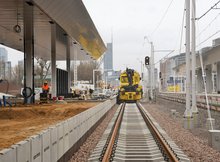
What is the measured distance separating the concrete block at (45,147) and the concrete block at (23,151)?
1122 mm

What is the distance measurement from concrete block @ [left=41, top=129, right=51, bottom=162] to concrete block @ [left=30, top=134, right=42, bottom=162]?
25cm

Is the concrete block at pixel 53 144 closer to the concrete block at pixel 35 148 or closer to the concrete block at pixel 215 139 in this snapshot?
the concrete block at pixel 35 148

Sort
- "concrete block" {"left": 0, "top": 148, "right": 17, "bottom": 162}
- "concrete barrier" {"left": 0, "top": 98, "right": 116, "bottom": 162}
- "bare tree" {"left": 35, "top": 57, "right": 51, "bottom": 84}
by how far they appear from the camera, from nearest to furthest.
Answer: "concrete block" {"left": 0, "top": 148, "right": 17, "bottom": 162} < "concrete barrier" {"left": 0, "top": 98, "right": 116, "bottom": 162} < "bare tree" {"left": 35, "top": 57, "right": 51, "bottom": 84}

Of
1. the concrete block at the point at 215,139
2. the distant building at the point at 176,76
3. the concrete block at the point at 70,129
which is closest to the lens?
the concrete block at the point at 70,129

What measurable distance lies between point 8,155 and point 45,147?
2.54m

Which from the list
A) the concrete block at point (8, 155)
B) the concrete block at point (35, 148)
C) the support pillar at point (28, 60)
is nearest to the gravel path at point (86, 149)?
the concrete block at point (35, 148)

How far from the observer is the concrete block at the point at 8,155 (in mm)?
5328

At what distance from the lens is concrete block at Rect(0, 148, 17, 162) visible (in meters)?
5.33

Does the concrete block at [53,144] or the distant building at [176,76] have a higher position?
the distant building at [176,76]

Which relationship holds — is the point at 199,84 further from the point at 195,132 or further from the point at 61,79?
the point at 195,132

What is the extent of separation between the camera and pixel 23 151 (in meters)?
6.32

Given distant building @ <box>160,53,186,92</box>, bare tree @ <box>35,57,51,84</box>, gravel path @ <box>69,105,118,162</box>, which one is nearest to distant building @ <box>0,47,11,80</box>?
bare tree @ <box>35,57,51,84</box>

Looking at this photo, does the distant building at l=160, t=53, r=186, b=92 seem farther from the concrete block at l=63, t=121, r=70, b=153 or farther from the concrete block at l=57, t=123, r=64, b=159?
the concrete block at l=57, t=123, r=64, b=159

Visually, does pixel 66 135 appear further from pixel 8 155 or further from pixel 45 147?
pixel 8 155
